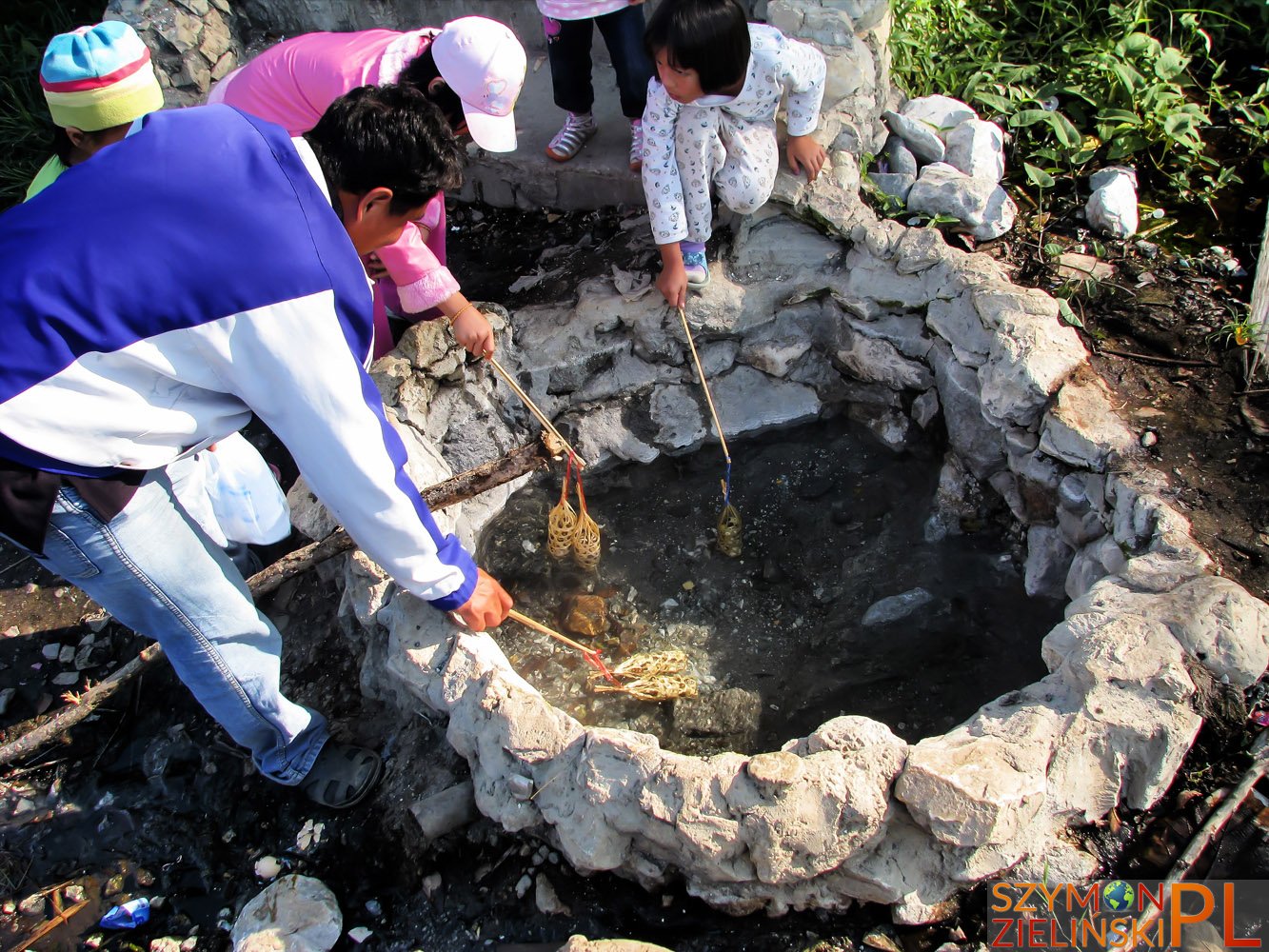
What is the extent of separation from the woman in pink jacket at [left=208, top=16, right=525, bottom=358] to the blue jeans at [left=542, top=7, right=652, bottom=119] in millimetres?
680

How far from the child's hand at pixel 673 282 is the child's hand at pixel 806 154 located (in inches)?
21.8

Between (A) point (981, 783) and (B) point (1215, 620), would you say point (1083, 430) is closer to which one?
(B) point (1215, 620)

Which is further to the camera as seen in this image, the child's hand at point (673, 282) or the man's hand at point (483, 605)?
the child's hand at point (673, 282)

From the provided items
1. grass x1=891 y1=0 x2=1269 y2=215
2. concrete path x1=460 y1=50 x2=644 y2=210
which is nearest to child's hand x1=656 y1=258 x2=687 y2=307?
concrete path x1=460 y1=50 x2=644 y2=210

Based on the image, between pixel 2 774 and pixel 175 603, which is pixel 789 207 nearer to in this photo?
pixel 175 603

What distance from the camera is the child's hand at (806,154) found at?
10.6 ft

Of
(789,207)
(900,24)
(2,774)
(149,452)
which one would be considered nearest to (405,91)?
(149,452)

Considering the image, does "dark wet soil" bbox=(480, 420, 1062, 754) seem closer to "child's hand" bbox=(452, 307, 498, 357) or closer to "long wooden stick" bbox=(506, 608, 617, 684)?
"long wooden stick" bbox=(506, 608, 617, 684)

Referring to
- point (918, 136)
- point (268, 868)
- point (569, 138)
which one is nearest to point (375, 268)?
point (569, 138)

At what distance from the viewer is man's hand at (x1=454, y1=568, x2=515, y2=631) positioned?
2352 mm

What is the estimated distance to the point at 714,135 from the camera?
3.08 metres

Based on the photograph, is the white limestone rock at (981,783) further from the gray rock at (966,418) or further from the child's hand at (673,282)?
the child's hand at (673,282)

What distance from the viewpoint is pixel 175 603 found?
2152 millimetres

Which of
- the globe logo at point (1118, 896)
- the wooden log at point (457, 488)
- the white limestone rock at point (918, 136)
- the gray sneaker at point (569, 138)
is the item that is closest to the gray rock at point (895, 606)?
the globe logo at point (1118, 896)
